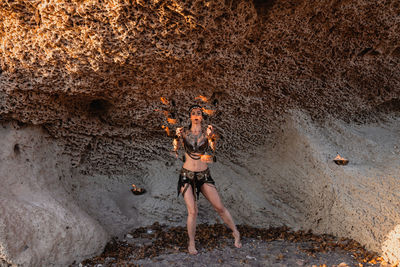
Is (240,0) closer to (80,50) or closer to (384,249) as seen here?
(80,50)

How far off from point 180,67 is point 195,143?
0.85 meters

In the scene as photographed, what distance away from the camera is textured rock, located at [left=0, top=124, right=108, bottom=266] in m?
2.59

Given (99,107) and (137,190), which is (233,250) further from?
(99,107)

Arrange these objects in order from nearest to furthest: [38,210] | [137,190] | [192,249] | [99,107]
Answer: [38,210], [192,249], [99,107], [137,190]

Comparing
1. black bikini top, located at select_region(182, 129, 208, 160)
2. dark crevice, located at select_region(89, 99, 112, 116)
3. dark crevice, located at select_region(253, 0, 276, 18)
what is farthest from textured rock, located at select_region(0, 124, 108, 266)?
dark crevice, located at select_region(253, 0, 276, 18)

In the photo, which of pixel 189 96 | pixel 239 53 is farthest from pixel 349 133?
pixel 189 96

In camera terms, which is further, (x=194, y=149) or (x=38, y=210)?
(x=194, y=149)

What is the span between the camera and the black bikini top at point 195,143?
3.15 m

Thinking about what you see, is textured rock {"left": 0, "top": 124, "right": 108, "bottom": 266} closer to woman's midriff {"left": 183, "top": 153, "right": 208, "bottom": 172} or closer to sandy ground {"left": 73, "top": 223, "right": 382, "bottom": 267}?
sandy ground {"left": 73, "top": 223, "right": 382, "bottom": 267}

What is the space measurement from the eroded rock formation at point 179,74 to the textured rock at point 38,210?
0.13 m

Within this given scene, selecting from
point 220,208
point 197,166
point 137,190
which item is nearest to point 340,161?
point 220,208

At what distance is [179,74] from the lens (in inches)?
128

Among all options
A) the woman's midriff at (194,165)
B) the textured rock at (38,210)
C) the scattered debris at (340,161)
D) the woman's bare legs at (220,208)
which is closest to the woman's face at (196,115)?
the woman's midriff at (194,165)

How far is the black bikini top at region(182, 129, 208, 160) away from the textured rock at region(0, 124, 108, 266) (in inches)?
53.5
